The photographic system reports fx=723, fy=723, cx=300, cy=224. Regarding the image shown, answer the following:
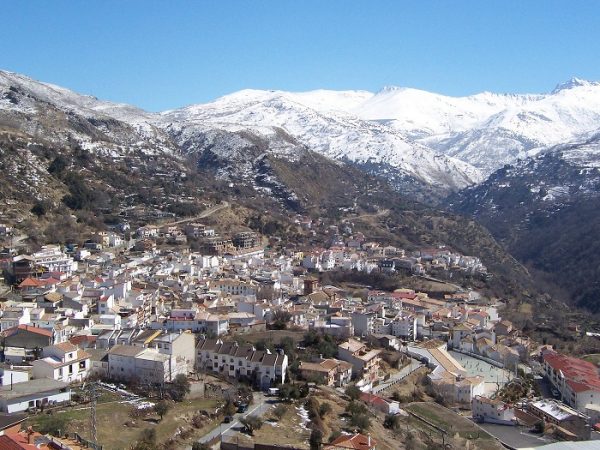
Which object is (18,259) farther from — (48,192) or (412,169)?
(412,169)

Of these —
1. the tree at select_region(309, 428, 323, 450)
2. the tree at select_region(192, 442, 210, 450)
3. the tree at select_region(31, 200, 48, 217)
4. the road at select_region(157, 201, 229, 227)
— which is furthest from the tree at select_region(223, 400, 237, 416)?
the road at select_region(157, 201, 229, 227)

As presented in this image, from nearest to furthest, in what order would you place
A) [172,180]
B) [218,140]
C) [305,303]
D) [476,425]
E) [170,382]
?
[170,382], [476,425], [305,303], [172,180], [218,140]

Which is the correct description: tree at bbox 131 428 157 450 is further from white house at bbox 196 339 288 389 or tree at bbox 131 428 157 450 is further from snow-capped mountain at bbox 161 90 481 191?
snow-capped mountain at bbox 161 90 481 191

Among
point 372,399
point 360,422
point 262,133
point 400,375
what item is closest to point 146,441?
point 360,422

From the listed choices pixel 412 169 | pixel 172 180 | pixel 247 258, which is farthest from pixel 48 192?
pixel 412 169

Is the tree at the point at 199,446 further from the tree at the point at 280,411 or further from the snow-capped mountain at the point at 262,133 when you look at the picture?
the snow-capped mountain at the point at 262,133

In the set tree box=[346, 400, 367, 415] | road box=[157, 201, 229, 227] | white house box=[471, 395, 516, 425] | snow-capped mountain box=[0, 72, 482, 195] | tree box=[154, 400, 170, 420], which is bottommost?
white house box=[471, 395, 516, 425]
